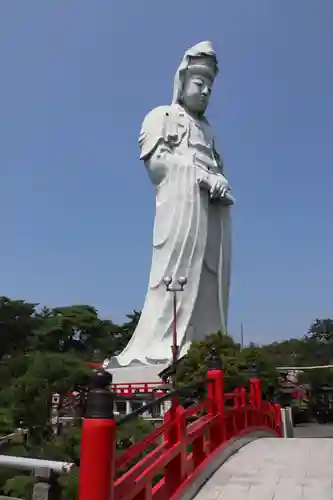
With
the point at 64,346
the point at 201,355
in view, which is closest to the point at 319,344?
the point at 64,346

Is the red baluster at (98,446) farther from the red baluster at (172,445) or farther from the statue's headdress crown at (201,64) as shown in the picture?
the statue's headdress crown at (201,64)

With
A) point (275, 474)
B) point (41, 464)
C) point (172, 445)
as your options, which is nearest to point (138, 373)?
point (275, 474)

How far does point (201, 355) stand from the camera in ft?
42.4

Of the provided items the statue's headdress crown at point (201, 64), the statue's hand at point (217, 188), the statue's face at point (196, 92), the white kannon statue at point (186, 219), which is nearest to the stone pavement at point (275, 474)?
the white kannon statue at point (186, 219)

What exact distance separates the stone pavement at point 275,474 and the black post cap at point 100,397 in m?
1.48

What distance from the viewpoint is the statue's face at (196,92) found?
17078 mm

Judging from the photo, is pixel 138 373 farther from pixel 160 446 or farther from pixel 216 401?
pixel 160 446

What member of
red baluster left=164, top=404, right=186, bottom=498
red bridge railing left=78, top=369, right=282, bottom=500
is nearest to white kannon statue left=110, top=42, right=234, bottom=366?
red bridge railing left=78, top=369, right=282, bottom=500

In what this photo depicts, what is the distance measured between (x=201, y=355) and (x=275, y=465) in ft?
28.8

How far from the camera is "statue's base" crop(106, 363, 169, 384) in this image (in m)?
14.5

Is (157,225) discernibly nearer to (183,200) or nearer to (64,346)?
(183,200)

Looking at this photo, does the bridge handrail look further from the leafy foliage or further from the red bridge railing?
the leafy foliage

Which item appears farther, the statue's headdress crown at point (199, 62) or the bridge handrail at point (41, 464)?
the statue's headdress crown at point (199, 62)

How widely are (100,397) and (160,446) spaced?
3.98 ft
